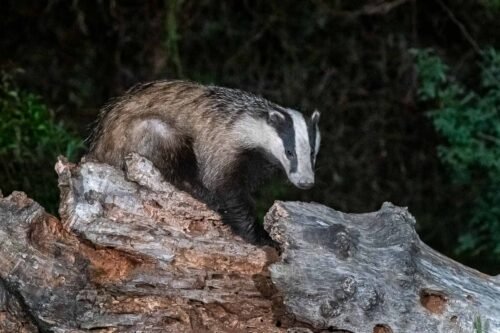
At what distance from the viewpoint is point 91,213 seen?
441cm

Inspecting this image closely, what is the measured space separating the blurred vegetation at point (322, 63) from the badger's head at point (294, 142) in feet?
8.12

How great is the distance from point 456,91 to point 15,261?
394cm

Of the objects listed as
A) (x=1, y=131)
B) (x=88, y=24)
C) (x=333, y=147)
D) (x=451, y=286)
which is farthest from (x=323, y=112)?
(x=451, y=286)

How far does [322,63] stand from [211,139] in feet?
9.21

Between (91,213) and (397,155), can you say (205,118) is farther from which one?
(397,155)

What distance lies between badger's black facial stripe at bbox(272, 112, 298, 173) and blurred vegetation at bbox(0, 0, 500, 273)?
8.31 feet

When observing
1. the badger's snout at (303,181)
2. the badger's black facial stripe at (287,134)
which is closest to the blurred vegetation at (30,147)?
the badger's black facial stripe at (287,134)

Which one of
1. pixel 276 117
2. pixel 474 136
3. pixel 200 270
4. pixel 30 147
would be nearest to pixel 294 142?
pixel 276 117

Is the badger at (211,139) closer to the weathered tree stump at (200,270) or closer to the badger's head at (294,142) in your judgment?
the badger's head at (294,142)

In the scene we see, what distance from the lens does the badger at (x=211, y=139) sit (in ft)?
17.3

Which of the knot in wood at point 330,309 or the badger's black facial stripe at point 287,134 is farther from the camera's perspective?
the badger's black facial stripe at point 287,134

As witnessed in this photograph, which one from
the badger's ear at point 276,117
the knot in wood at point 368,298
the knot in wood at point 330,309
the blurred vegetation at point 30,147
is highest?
the badger's ear at point 276,117

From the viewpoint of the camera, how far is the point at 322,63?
8156 mm

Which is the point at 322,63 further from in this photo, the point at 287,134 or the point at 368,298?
the point at 368,298
